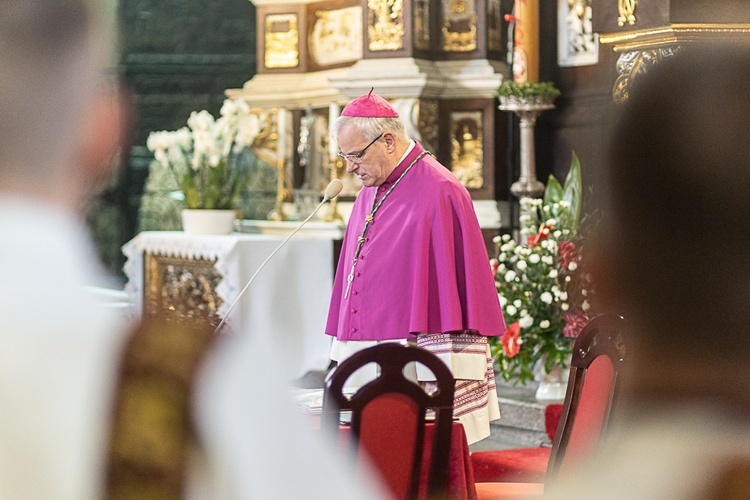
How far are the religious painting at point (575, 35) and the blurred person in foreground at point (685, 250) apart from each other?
585 cm

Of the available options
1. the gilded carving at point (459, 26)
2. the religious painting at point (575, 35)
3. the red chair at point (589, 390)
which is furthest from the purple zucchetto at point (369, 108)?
the gilded carving at point (459, 26)

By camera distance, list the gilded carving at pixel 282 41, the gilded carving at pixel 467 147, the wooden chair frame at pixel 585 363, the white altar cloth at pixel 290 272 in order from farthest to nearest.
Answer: the gilded carving at pixel 282 41 → the gilded carving at pixel 467 147 → the white altar cloth at pixel 290 272 → the wooden chair frame at pixel 585 363

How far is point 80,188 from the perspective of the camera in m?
0.57

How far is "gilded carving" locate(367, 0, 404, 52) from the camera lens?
6898 mm

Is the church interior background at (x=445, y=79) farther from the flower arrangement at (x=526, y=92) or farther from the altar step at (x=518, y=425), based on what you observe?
the altar step at (x=518, y=425)

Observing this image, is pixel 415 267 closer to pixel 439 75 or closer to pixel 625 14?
pixel 625 14

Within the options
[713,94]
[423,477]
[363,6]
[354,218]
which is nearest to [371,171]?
[354,218]

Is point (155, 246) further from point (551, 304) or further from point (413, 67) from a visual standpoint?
point (551, 304)

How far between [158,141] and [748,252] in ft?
22.0

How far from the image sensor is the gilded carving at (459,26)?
22.7ft

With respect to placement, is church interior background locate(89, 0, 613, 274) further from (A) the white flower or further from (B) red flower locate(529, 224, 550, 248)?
(A) the white flower

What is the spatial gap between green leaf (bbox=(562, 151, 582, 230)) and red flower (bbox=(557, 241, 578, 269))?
0.79 feet

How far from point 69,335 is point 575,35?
6.48 m

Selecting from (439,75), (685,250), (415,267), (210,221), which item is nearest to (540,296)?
(439,75)
